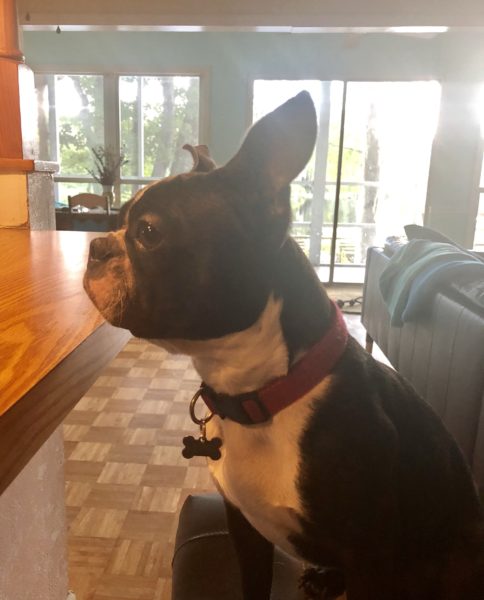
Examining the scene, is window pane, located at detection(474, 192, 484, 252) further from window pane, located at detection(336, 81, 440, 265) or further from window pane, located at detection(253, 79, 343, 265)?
window pane, located at detection(253, 79, 343, 265)

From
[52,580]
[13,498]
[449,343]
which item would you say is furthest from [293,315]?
[449,343]

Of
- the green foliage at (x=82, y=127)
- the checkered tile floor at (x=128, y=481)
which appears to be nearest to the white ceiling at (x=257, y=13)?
the green foliage at (x=82, y=127)

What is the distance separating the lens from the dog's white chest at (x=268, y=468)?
2.99ft

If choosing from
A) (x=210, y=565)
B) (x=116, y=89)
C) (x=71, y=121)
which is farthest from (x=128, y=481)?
(x=71, y=121)

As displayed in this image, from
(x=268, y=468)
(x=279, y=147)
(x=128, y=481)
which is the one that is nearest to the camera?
(x=279, y=147)

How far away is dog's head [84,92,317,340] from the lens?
0.85 metres

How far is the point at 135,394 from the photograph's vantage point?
124 inches

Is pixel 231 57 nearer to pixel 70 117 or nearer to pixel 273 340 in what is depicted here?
pixel 70 117

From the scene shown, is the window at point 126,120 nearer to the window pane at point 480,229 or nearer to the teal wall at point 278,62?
the teal wall at point 278,62

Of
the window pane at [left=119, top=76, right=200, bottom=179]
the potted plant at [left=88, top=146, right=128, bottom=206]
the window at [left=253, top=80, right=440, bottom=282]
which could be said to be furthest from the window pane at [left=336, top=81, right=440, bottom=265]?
the potted plant at [left=88, top=146, right=128, bottom=206]

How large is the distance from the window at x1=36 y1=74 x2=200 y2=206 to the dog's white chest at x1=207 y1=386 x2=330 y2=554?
5794mm

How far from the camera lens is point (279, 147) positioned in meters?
0.83

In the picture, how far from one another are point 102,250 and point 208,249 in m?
0.18

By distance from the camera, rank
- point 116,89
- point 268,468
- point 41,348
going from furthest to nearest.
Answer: point 116,89
point 268,468
point 41,348
